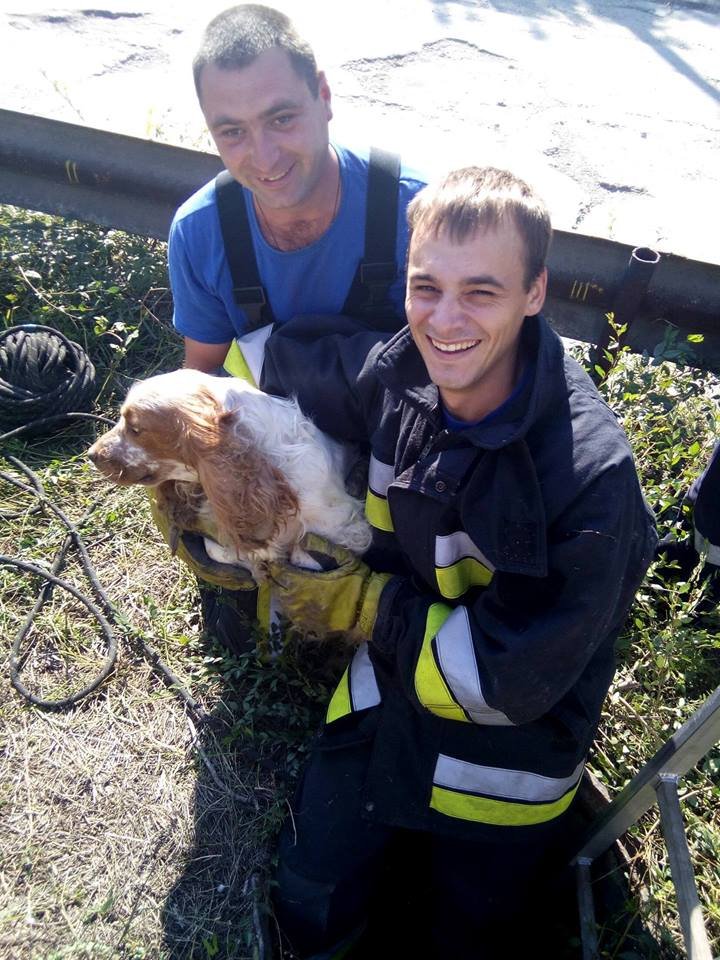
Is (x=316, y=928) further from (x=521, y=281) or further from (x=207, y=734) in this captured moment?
(x=521, y=281)

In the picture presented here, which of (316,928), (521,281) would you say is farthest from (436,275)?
(316,928)

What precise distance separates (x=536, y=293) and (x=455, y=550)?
831 millimetres

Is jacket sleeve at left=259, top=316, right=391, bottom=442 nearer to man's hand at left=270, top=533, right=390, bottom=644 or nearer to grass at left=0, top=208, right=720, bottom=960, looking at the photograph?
man's hand at left=270, top=533, right=390, bottom=644

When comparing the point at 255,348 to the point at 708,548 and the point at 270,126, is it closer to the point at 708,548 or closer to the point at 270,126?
the point at 270,126

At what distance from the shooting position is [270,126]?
2.67 metres

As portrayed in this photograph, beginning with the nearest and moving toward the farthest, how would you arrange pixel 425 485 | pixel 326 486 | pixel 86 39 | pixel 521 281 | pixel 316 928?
pixel 521 281 → pixel 425 485 → pixel 316 928 → pixel 326 486 → pixel 86 39

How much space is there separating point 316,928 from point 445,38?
29.1 feet

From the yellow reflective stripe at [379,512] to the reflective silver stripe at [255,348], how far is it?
796 mm

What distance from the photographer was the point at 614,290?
386 centimetres

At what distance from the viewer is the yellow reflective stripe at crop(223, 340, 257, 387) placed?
307cm

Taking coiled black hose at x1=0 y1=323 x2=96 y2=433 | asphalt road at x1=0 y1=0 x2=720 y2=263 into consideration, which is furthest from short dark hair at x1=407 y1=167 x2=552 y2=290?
asphalt road at x1=0 y1=0 x2=720 y2=263

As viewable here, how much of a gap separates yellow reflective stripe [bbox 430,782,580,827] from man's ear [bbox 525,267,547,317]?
1.55m

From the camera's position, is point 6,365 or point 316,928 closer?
point 316,928

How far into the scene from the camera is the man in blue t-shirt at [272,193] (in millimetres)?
2588
